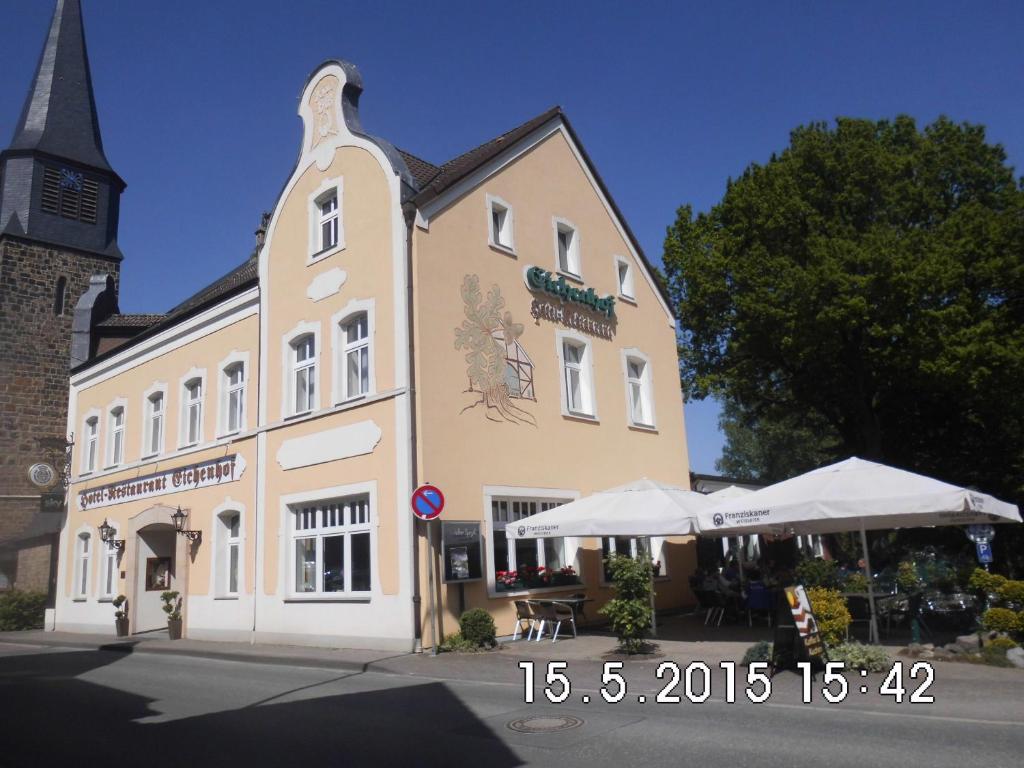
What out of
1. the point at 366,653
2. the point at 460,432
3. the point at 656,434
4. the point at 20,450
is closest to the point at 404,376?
the point at 460,432

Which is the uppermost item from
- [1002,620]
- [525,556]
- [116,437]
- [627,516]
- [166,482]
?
[116,437]

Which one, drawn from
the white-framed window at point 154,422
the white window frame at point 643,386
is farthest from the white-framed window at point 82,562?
the white window frame at point 643,386

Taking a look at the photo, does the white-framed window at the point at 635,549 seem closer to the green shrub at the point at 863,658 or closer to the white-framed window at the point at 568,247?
the white-framed window at the point at 568,247

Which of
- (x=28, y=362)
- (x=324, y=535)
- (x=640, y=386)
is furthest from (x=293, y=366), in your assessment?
(x=28, y=362)

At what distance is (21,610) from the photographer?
27125 mm

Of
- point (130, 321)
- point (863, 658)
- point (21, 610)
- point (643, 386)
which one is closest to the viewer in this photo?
point (863, 658)

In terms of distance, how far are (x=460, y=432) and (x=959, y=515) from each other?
8464 millimetres

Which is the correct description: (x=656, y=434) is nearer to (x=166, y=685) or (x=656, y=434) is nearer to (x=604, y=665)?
(x=604, y=665)

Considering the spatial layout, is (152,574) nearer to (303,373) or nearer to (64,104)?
(303,373)

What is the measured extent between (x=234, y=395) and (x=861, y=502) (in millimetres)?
14734

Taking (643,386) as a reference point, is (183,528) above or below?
below

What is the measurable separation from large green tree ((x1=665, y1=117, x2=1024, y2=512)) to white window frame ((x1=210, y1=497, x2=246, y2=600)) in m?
15.9

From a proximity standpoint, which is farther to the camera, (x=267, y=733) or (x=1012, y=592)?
(x=1012, y=592)

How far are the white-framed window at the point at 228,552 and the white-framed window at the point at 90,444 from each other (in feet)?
27.6
